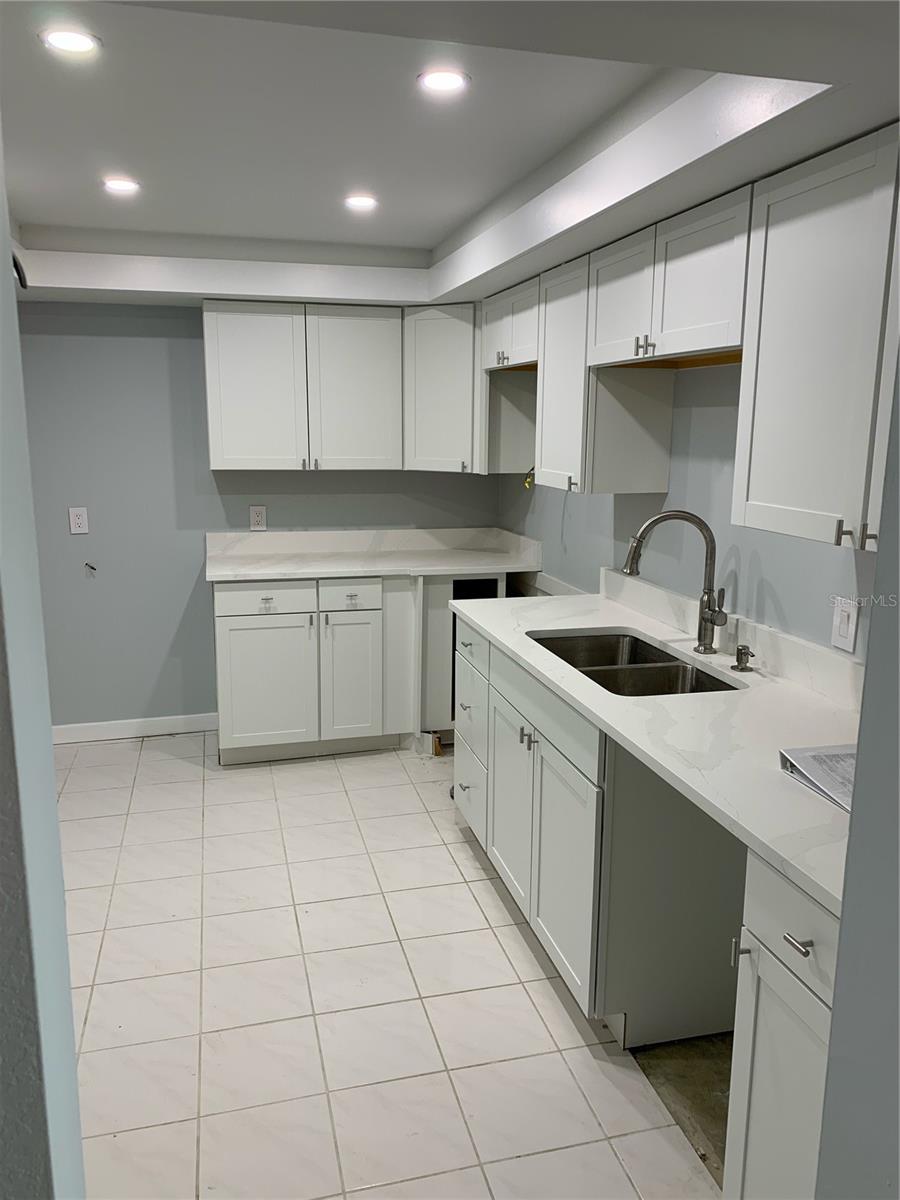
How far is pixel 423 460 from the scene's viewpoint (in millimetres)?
4258

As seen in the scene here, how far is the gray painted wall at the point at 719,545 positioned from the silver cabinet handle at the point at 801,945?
0.95m

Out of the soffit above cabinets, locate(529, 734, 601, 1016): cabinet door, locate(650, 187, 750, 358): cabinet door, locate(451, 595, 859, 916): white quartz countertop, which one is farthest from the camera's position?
locate(529, 734, 601, 1016): cabinet door

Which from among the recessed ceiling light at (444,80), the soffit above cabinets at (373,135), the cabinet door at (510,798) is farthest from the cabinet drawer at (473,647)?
the recessed ceiling light at (444,80)

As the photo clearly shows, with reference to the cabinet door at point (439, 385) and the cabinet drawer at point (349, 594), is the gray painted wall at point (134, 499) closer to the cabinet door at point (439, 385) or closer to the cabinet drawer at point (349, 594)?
the cabinet door at point (439, 385)

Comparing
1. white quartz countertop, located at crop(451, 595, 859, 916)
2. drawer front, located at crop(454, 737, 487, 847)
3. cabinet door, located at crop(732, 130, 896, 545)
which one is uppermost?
cabinet door, located at crop(732, 130, 896, 545)

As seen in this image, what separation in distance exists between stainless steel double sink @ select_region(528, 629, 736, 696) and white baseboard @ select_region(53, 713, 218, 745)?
2.37m

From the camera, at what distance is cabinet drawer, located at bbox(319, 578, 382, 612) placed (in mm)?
4074

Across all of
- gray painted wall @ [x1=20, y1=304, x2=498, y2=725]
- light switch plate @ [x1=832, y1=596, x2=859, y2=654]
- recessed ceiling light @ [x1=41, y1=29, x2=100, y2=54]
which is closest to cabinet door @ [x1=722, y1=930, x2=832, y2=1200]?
light switch plate @ [x1=832, y1=596, x2=859, y2=654]

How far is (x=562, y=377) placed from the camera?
3.10 meters

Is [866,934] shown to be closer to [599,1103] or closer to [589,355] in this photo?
[599,1103]

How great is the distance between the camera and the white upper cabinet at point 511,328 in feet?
11.1

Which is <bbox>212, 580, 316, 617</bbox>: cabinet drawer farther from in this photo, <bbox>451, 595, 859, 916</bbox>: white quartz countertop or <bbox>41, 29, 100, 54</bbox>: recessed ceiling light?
<bbox>41, 29, 100, 54</bbox>: recessed ceiling light

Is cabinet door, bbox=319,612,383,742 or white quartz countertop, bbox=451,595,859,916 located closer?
white quartz countertop, bbox=451,595,859,916

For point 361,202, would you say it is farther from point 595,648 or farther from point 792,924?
point 792,924
